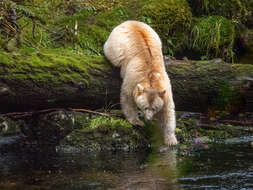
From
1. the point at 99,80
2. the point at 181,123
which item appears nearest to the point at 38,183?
the point at 99,80

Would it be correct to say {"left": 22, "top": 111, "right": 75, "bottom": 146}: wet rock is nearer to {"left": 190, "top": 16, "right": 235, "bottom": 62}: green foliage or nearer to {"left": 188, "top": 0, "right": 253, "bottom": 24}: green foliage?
{"left": 190, "top": 16, "right": 235, "bottom": 62}: green foliage

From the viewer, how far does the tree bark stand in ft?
22.3

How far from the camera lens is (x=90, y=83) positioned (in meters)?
7.15

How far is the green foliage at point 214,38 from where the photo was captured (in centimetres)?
1102

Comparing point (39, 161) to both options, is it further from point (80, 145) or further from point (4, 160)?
point (80, 145)

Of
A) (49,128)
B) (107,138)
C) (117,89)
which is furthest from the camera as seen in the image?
(49,128)

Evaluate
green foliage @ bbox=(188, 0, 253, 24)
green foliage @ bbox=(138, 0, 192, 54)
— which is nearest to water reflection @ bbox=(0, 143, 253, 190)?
green foliage @ bbox=(138, 0, 192, 54)

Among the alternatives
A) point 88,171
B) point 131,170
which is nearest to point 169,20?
point 131,170

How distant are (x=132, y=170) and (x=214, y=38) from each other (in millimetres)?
5603

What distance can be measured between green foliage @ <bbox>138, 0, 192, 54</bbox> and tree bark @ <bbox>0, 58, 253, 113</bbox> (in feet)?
11.7

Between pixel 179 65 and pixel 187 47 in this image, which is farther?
pixel 187 47

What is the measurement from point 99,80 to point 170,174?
2.03 meters

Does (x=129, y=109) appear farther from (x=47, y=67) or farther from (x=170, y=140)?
(x=47, y=67)

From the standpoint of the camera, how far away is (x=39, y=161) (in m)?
→ 7.05
